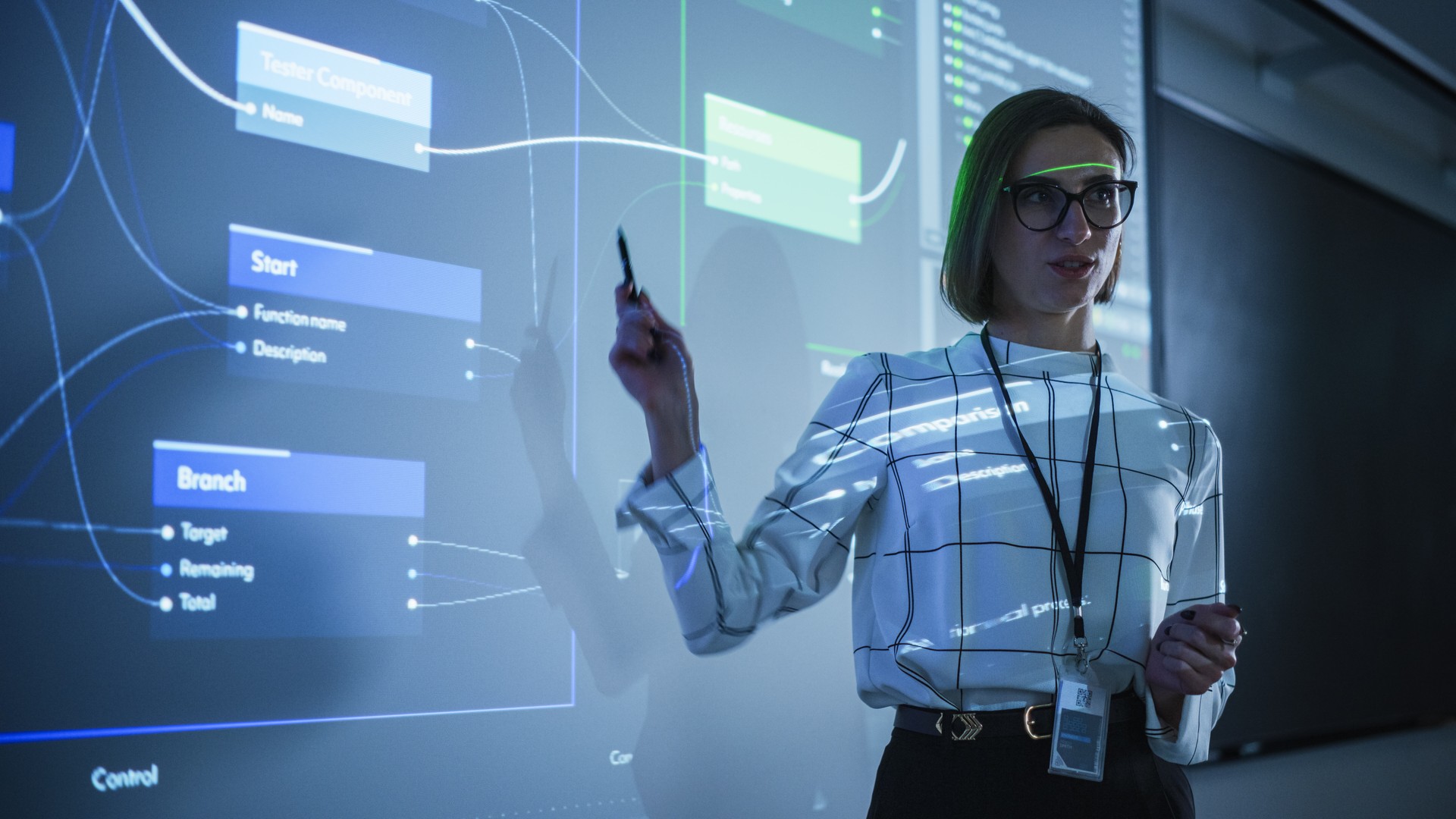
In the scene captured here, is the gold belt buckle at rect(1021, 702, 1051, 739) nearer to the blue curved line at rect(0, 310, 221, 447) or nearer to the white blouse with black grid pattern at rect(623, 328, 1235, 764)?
the white blouse with black grid pattern at rect(623, 328, 1235, 764)

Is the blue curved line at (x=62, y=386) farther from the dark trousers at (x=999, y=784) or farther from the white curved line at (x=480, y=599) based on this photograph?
the dark trousers at (x=999, y=784)

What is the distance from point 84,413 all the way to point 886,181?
1.22 meters

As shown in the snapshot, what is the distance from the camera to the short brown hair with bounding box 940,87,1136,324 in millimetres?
1199

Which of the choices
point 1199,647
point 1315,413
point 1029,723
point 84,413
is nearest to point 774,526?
point 1029,723

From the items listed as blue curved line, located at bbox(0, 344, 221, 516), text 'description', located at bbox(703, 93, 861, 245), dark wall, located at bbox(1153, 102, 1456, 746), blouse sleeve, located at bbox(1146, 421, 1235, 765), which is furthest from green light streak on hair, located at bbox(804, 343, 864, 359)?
dark wall, located at bbox(1153, 102, 1456, 746)

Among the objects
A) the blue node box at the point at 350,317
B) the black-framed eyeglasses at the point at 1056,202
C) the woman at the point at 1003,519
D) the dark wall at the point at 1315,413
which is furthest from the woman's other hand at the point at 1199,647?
the dark wall at the point at 1315,413

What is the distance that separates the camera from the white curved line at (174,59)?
104cm

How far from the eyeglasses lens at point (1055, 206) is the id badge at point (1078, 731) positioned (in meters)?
0.51

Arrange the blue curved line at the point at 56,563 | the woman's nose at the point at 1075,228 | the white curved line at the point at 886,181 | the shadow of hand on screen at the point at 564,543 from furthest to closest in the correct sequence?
1. the white curved line at the point at 886,181
2. the shadow of hand on screen at the point at 564,543
3. the woman's nose at the point at 1075,228
4. the blue curved line at the point at 56,563

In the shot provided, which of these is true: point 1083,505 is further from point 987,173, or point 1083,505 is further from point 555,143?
point 555,143

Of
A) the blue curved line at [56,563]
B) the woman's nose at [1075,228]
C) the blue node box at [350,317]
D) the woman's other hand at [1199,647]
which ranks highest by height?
the woman's nose at [1075,228]

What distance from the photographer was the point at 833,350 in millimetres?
1644

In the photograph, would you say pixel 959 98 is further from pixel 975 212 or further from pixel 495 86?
pixel 495 86

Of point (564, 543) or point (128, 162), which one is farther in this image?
point (564, 543)
